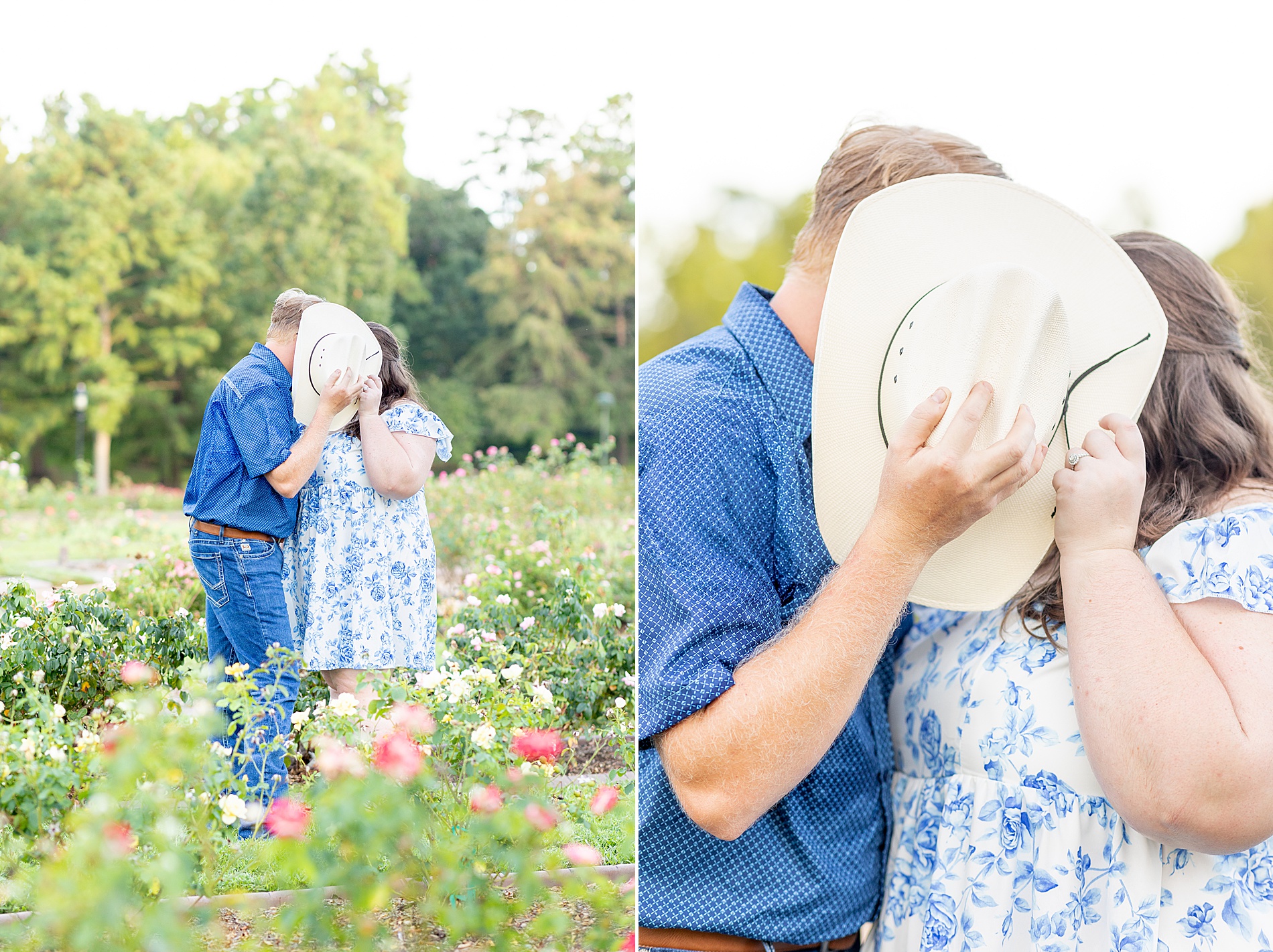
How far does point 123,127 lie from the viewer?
4.62ft

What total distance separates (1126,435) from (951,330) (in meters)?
0.37

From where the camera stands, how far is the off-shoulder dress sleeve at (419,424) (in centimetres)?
136

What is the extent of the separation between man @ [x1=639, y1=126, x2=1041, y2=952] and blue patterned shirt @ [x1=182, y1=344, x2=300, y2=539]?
0.54 m

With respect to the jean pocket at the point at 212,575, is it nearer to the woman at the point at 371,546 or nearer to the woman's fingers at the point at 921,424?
the woman at the point at 371,546

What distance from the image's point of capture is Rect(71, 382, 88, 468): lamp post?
4.66ft

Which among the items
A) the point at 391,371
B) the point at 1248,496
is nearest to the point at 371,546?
the point at 391,371

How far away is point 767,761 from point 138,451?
42.4 inches

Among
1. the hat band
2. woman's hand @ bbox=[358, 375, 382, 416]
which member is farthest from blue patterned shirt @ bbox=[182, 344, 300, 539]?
the hat band

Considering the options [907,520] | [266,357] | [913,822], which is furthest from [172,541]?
[913,822]

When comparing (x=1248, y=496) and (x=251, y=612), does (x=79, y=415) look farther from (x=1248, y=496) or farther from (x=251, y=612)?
(x=1248, y=496)

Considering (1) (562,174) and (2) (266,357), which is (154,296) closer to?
(2) (266,357)

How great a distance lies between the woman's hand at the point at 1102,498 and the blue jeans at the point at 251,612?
4.04 feet

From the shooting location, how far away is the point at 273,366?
1.26m

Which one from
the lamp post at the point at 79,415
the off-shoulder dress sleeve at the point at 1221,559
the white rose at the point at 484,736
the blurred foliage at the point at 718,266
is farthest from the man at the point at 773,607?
the blurred foliage at the point at 718,266
